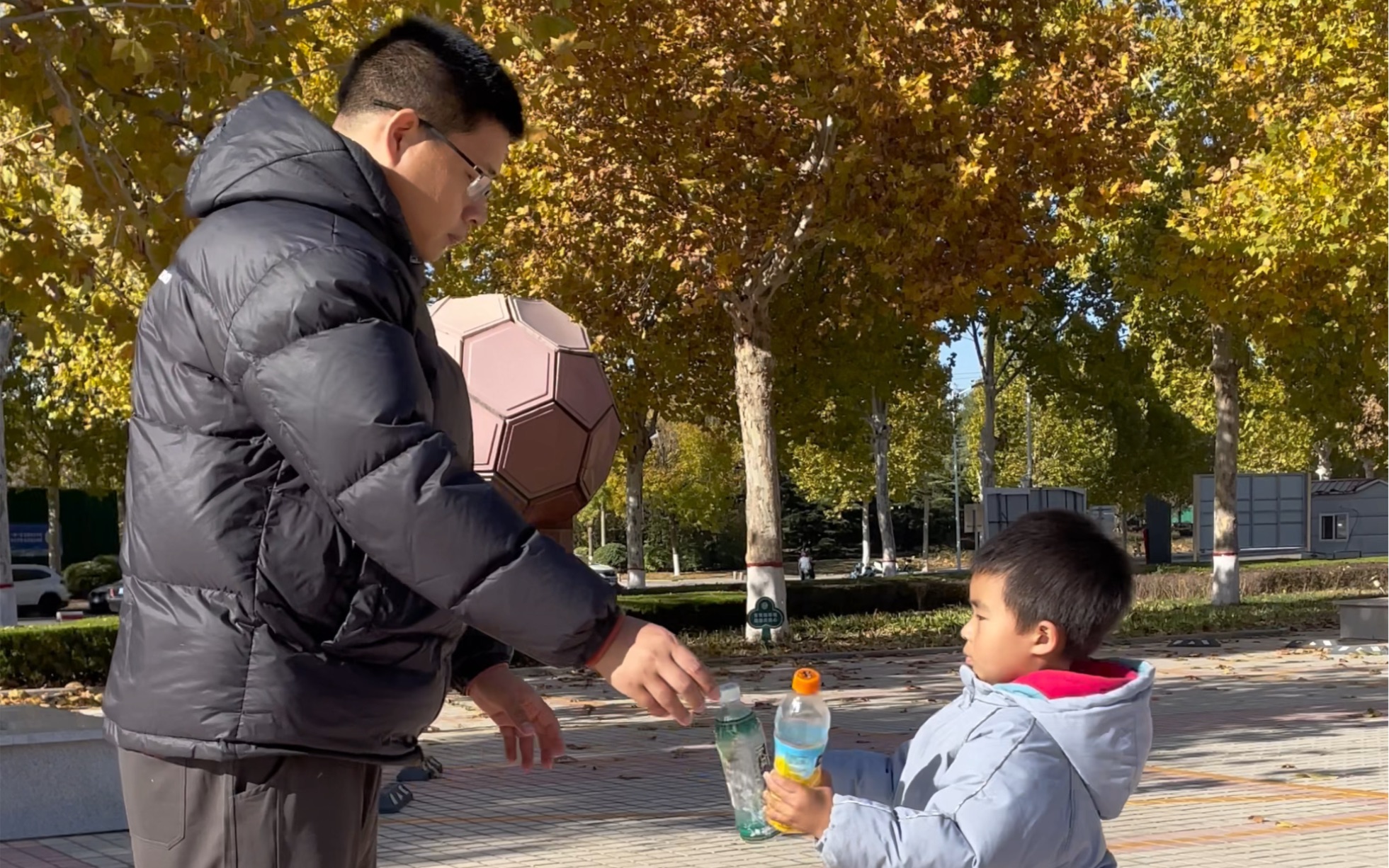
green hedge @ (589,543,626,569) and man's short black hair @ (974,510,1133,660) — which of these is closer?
man's short black hair @ (974,510,1133,660)

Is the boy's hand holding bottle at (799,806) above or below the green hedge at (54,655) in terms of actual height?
above

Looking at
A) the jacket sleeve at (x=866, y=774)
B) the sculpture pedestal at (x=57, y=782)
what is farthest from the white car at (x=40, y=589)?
the jacket sleeve at (x=866, y=774)

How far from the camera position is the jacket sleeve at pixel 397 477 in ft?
7.57

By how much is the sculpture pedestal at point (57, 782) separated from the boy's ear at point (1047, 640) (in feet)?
20.5

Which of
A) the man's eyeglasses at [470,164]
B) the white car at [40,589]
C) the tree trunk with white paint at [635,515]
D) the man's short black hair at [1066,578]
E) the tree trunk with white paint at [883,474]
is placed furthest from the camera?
the tree trunk with white paint at [883,474]

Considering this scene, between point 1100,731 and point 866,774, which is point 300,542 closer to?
point 866,774

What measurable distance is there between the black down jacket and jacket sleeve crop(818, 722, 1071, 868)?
662 mm

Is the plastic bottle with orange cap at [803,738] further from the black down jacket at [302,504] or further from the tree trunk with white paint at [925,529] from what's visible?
the tree trunk with white paint at [925,529]

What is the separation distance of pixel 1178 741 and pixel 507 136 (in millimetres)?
10082

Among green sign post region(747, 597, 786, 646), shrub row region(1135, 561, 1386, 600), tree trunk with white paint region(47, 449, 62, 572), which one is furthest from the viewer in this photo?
tree trunk with white paint region(47, 449, 62, 572)

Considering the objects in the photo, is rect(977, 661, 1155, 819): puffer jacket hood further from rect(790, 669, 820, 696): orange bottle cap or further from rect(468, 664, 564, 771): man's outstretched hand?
rect(468, 664, 564, 771): man's outstretched hand

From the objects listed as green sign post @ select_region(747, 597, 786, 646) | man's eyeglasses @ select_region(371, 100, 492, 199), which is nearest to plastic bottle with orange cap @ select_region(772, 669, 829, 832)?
man's eyeglasses @ select_region(371, 100, 492, 199)

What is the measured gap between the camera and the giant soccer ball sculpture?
11594 mm

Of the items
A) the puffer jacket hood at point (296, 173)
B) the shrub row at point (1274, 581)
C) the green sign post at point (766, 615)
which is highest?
the puffer jacket hood at point (296, 173)
